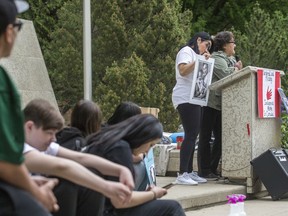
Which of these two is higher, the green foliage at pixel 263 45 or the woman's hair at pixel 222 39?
the green foliage at pixel 263 45

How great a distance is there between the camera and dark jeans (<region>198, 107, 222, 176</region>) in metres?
8.82

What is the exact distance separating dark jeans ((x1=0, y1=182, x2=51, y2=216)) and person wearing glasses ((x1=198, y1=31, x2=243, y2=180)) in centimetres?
606

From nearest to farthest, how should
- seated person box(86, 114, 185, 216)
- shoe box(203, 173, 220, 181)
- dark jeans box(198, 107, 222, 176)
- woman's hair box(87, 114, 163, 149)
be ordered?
seated person box(86, 114, 185, 216) < woman's hair box(87, 114, 163, 149) < dark jeans box(198, 107, 222, 176) < shoe box(203, 173, 220, 181)

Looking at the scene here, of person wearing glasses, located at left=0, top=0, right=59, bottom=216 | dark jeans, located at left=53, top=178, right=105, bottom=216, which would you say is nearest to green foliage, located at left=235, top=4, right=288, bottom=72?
dark jeans, located at left=53, top=178, right=105, bottom=216

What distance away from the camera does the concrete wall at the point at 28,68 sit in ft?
28.1

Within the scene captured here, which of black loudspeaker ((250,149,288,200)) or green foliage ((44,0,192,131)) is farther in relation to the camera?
green foliage ((44,0,192,131))

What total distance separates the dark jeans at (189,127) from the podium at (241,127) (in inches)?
22.1

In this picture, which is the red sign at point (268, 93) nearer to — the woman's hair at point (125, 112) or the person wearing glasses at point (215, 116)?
the person wearing glasses at point (215, 116)

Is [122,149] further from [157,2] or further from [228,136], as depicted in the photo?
[157,2]

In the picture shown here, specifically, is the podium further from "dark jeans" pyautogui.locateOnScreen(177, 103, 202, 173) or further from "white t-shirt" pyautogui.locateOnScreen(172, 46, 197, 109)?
"dark jeans" pyautogui.locateOnScreen(177, 103, 202, 173)

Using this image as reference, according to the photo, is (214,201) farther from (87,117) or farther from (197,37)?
(87,117)

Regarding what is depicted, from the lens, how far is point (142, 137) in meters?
4.55

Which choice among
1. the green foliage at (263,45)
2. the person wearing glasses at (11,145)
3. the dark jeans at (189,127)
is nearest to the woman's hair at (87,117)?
the person wearing glasses at (11,145)

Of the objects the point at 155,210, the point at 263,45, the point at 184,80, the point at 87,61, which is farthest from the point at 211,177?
the point at 263,45
